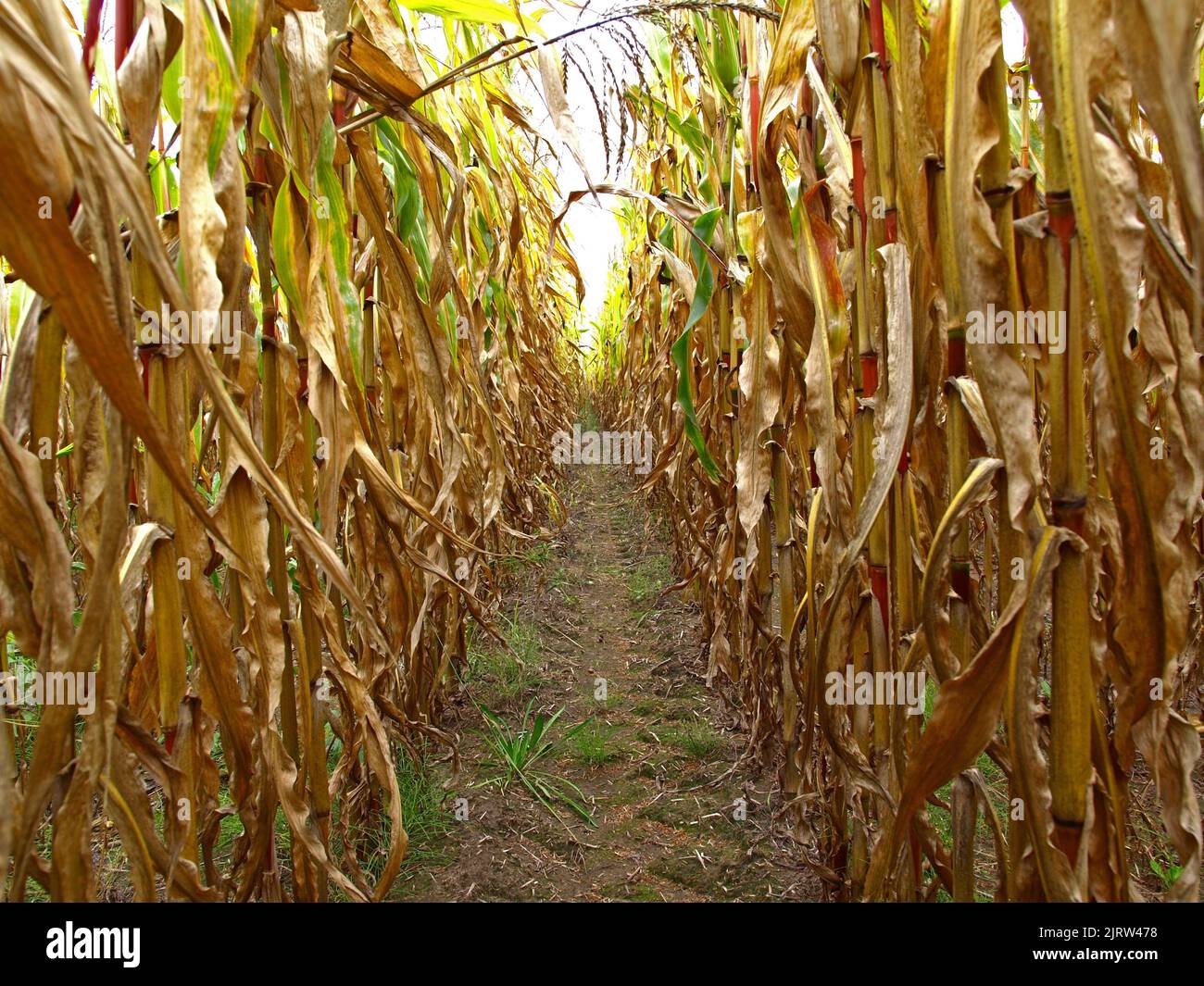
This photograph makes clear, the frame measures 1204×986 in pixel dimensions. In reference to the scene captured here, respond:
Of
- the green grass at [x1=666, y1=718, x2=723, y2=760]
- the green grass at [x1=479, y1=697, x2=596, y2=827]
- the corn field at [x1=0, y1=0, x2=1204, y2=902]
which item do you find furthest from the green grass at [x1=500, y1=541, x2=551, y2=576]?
the corn field at [x1=0, y1=0, x2=1204, y2=902]

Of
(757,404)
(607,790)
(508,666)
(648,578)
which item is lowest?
(607,790)

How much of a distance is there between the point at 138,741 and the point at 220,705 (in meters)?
0.07

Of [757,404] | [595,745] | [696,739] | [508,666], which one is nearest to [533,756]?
[595,745]

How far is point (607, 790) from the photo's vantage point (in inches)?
55.2

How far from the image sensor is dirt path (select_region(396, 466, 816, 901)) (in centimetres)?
113

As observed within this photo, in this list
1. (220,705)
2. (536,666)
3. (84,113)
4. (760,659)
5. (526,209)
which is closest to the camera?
(84,113)

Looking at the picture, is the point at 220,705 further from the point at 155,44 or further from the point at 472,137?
the point at 472,137

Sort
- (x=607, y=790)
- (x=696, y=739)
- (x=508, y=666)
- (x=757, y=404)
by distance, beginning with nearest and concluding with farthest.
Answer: (x=757, y=404) → (x=607, y=790) → (x=696, y=739) → (x=508, y=666)

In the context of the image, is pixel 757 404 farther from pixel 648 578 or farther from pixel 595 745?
pixel 648 578

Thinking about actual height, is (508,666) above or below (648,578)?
below

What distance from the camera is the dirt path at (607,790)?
1126mm

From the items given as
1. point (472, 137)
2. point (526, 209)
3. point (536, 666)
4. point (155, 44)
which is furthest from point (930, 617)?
point (526, 209)

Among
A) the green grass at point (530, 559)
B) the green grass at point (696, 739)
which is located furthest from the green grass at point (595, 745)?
the green grass at point (530, 559)

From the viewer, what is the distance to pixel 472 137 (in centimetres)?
144
